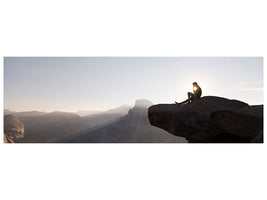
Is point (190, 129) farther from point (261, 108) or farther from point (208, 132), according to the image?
point (261, 108)

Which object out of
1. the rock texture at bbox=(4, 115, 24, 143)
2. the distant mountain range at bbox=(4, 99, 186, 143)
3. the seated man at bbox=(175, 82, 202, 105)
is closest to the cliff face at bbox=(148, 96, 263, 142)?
the seated man at bbox=(175, 82, 202, 105)

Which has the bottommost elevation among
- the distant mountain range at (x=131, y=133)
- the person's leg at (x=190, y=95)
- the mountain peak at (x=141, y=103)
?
the distant mountain range at (x=131, y=133)

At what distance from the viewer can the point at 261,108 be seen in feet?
22.4

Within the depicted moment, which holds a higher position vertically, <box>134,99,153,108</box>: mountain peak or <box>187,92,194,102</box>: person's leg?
<box>134,99,153,108</box>: mountain peak

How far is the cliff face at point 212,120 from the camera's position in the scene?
251 inches

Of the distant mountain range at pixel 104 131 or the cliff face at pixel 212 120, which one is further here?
the distant mountain range at pixel 104 131

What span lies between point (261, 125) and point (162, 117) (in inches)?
172

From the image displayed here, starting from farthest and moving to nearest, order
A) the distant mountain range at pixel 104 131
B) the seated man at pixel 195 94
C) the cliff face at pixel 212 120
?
1. the distant mountain range at pixel 104 131
2. the seated man at pixel 195 94
3. the cliff face at pixel 212 120

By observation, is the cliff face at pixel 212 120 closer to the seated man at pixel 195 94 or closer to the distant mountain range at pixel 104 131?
the seated man at pixel 195 94

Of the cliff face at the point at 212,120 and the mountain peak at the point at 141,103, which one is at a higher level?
the mountain peak at the point at 141,103

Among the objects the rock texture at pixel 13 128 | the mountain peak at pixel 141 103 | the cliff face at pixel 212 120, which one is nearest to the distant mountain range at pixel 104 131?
the mountain peak at pixel 141 103

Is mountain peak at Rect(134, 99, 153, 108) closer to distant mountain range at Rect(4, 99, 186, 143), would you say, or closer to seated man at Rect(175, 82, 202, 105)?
distant mountain range at Rect(4, 99, 186, 143)

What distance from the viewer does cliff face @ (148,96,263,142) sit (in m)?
6.38

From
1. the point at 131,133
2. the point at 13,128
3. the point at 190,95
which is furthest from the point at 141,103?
the point at 190,95
